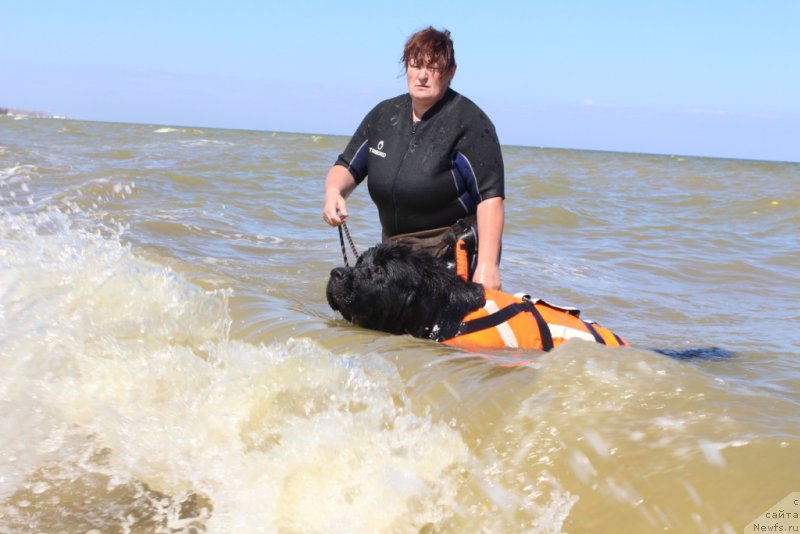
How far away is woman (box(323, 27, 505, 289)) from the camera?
13.7 ft

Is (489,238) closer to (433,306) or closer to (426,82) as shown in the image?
(433,306)

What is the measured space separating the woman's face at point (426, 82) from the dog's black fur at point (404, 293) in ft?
2.63

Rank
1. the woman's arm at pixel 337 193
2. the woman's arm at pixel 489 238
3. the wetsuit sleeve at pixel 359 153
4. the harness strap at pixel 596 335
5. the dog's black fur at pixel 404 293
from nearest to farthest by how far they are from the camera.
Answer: the dog's black fur at pixel 404 293 < the harness strap at pixel 596 335 < the woman's arm at pixel 489 238 < the woman's arm at pixel 337 193 < the wetsuit sleeve at pixel 359 153

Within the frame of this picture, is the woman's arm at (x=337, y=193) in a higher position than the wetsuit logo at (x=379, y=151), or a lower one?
lower

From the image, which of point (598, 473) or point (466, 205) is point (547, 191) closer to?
point (466, 205)

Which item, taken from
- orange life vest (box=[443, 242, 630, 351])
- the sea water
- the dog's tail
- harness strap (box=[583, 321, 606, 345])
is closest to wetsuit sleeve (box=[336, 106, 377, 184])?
the dog's tail

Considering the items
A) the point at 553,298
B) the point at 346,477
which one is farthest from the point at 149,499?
the point at 553,298

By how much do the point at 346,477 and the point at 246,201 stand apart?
958 centimetres

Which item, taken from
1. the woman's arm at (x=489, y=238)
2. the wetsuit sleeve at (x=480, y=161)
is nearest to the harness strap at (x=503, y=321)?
the woman's arm at (x=489, y=238)

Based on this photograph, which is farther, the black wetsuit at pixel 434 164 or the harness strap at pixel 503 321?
the black wetsuit at pixel 434 164

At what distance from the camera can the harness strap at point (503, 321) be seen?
394cm

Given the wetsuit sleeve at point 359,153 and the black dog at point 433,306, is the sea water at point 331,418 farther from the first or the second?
the wetsuit sleeve at point 359,153

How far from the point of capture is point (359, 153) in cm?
459

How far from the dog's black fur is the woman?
0.25 metres
